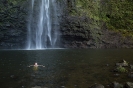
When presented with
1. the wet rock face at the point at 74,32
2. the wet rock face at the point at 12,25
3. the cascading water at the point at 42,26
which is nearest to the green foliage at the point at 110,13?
the wet rock face at the point at 74,32

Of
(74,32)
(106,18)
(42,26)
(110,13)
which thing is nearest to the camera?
(42,26)

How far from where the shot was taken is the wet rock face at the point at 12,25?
6081 cm

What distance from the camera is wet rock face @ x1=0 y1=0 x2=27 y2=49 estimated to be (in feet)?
200

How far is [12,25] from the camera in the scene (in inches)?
2410

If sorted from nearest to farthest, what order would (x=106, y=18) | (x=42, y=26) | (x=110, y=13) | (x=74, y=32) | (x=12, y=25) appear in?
(x=12, y=25), (x=42, y=26), (x=74, y=32), (x=106, y=18), (x=110, y=13)

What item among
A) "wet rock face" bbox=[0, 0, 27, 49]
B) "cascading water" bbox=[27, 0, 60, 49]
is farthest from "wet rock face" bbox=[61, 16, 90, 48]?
"wet rock face" bbox=[0, 0, 27, 49]

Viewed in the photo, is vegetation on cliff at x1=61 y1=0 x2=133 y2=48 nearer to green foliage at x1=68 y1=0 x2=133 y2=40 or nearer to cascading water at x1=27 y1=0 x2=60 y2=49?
green foliage at x1=68 y1=0 x2=133 y2=40

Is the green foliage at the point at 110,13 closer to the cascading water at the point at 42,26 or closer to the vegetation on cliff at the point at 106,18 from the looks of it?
the vegetation on cliff at the point at 106,18

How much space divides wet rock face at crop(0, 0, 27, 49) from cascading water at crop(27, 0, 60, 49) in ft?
7.17

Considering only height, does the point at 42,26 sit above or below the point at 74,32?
above

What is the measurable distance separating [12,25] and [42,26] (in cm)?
921

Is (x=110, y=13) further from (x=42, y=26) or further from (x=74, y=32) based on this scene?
(x=42, y=26)

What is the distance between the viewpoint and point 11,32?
61.0 metres

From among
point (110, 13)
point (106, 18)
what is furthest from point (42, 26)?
point (110, 13)
